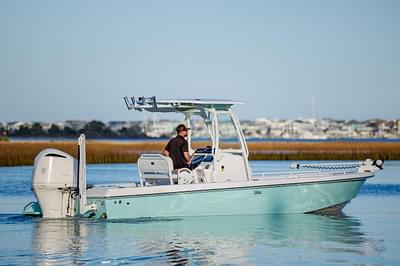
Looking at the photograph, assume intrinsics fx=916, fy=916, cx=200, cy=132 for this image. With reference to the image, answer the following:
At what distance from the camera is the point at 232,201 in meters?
17.7

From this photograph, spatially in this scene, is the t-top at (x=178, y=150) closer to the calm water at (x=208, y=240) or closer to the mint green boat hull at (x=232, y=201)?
the mint green boat hull at (x=232, y=201)

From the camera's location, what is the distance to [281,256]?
539 inches

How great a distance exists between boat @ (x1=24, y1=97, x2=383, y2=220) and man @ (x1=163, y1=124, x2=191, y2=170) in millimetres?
235

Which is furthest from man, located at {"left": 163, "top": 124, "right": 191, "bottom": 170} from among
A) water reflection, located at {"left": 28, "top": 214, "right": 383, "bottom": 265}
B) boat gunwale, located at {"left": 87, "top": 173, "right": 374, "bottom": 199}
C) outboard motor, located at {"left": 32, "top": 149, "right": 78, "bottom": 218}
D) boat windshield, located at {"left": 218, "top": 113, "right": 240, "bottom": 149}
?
outboard motor, located at {"left": 32, "top": 149, "right": 78, "bottom": 218}

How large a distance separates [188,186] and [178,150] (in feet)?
2.61

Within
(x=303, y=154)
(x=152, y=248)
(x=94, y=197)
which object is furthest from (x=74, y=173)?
(x=303, y=154)

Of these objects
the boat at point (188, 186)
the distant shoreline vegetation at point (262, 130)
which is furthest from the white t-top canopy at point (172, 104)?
the distant shoreline vegetation at point (262, 130)

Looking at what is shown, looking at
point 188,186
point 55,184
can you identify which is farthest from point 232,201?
point 55,184

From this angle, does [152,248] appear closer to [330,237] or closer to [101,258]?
[101,258]

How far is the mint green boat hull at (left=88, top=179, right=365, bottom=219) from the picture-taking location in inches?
666

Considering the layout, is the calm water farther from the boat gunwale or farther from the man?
the man

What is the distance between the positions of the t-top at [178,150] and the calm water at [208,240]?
1.08 m

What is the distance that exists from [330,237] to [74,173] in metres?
4.85

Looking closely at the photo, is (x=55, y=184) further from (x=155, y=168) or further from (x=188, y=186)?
(x=188, y=186)
